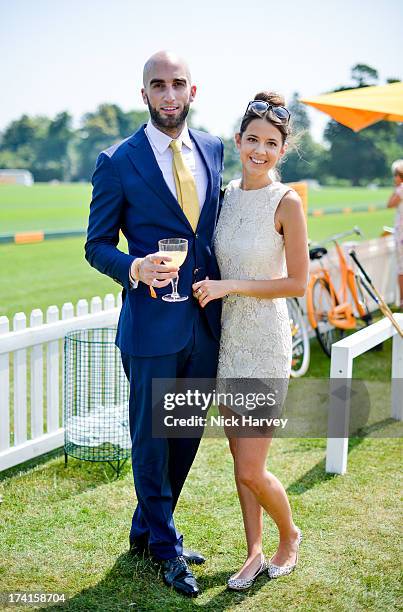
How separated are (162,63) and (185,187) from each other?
0.49 meters

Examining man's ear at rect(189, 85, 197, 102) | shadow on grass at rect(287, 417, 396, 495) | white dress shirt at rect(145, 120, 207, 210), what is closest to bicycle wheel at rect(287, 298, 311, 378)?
shadow on grass at rect(287, 417, 396, 495)

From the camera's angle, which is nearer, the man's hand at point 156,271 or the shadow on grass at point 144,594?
the man's hand at point 156,271

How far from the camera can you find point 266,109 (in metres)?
3.13

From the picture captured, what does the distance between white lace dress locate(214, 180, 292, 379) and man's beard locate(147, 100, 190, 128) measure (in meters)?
0.37

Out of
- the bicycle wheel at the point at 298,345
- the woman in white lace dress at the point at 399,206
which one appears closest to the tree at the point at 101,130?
the woman in white lace dress at the point at 399,206

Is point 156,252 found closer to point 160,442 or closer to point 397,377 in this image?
point 160,442

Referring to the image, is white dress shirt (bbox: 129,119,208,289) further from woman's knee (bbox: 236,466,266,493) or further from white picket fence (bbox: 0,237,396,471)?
white picket fence (bbox: 0,237,396,471)

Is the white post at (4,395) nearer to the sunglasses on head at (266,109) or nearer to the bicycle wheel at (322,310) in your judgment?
the sunglasses on head at (266,109)

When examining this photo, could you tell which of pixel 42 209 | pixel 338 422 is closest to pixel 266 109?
pixel 338 422

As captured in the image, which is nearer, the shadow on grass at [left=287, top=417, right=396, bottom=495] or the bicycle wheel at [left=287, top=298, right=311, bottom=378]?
the shadow on grass at [left=287, top=417, right=396, bottom=495]

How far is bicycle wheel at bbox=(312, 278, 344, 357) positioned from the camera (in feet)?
24.8

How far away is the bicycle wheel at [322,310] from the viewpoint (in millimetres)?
7562

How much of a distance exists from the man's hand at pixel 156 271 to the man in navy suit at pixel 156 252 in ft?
0.16

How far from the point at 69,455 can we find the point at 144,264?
2223 millimetres
